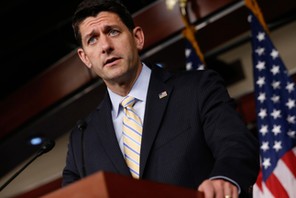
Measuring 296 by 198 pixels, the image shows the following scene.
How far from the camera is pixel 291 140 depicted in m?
3.41

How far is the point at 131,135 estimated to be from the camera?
173 centimetres

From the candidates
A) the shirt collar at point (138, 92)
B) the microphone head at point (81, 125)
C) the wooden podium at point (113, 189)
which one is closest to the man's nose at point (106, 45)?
the shirt collar at point (138, 92)

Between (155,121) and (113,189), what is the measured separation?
2.21 ft

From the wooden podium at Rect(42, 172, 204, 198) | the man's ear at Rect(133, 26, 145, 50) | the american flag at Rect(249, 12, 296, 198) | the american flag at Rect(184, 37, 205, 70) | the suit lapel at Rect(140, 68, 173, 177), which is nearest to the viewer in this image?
the wooden podium at Rect(42, 172, 204, 198)

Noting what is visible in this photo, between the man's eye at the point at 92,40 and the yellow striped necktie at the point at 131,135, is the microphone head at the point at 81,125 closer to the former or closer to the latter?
the yellow striped necktie at the point at 131,135

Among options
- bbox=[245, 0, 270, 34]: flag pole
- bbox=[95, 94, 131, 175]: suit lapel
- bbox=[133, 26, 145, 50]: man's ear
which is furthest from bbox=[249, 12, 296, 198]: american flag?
bbox=[95, 94, 131, 175]: suit lapel

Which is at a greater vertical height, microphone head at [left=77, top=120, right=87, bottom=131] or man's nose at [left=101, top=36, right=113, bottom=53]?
man's nose at [left=101, top=36, right=113, bottom=53]

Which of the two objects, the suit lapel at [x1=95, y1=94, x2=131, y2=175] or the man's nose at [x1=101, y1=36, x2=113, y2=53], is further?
the man's nose at [x1=101, y1=36, x2=113, y2=53]

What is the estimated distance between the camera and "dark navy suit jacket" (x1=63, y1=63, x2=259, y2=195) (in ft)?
4.95

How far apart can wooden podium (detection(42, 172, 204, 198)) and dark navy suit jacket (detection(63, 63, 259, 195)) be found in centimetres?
31

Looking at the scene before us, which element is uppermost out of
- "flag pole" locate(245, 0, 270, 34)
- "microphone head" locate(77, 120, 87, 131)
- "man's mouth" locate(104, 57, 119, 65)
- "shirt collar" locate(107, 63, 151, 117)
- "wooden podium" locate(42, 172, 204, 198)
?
"flag pole" locate(245, 0, 270, 34)

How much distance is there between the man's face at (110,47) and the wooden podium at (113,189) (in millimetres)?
755

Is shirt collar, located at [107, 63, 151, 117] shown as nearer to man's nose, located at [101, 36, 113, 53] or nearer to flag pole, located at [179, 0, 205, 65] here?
man's nose, located at [101, 36, 113, 53]

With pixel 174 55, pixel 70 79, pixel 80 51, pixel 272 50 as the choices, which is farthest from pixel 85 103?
pixel 80 51
